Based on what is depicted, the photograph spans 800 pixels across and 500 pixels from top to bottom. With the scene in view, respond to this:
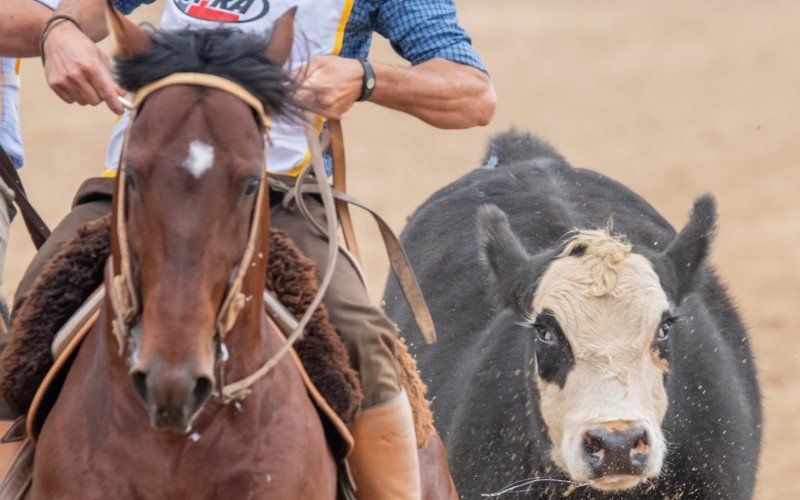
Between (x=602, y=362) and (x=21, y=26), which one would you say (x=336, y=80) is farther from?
(x=602, y=362)

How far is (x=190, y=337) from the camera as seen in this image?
2.72m

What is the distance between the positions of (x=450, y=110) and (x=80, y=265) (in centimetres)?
129

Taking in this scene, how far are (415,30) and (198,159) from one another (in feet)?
5.54

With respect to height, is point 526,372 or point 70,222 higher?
point 70,222

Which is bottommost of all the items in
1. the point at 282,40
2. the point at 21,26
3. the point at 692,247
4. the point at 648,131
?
the point at 648,131

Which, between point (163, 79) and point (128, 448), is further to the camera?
point (128, 448)

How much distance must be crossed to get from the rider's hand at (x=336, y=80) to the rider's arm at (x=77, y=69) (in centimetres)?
49

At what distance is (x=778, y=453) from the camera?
830 cm

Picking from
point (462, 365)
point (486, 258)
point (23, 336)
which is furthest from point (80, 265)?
point (462, 365)

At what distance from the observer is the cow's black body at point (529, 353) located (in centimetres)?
567

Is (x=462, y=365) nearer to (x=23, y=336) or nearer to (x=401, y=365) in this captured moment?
(x=401, y=365)

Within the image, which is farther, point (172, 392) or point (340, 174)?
point (340, 174)

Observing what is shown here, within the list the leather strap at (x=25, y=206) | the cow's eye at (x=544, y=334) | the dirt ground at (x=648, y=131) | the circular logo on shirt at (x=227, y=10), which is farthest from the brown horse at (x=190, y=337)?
the dirt ground at (x=648, y=131)

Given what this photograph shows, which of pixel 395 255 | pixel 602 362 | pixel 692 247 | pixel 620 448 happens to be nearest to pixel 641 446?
pixel 620 448
